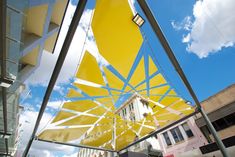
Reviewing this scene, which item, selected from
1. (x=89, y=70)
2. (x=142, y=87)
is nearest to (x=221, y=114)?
(x=142, y=87)

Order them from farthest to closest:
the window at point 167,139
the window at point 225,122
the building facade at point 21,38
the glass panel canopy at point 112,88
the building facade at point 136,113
→ 1. the building facade at point 136,113
2. the window at point 167,139
3. the window at point 225,122
4. the glass panel canopy at point 112,88
5. the building facade at point 21,38

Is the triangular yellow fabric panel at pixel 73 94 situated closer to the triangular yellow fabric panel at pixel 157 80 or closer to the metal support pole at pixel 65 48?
the metal support pole at pixel 65 48

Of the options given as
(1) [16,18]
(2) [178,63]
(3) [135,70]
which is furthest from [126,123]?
(1) [16,18]

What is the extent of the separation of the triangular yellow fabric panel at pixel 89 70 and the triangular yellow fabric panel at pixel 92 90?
1.28ft


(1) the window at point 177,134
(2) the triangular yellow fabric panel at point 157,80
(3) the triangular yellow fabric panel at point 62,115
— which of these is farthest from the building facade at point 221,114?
(3) the triangular yellow fabric panel at point 62,115

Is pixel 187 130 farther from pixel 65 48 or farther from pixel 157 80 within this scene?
pixel 65 48

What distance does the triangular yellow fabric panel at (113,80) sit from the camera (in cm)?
536

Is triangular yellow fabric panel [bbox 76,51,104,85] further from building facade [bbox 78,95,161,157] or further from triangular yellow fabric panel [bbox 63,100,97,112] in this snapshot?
building facade [bbox 78,95,161,157]

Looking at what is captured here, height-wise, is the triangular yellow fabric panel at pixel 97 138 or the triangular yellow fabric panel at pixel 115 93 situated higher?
the triangular yellow fabric panel at pixel 115 93

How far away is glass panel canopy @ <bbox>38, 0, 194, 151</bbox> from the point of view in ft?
11.7

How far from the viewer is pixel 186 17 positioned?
4.66m

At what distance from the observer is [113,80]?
552 centimetres

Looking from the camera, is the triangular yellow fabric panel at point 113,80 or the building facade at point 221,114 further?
the building facade at point 221,114

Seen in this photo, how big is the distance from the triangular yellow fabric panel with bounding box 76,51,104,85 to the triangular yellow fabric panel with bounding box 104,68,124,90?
0.29m
